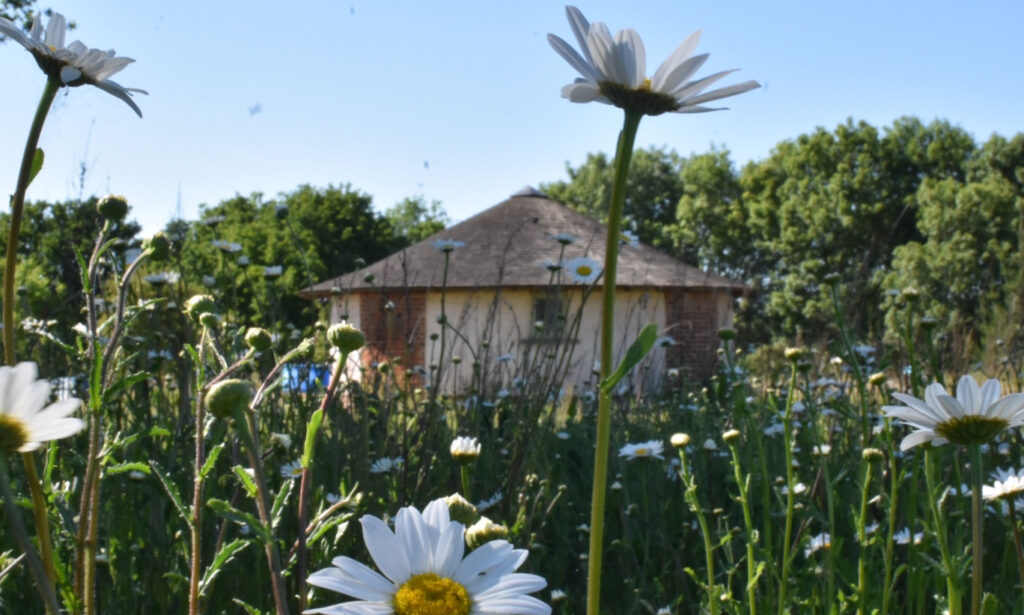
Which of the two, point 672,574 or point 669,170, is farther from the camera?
point 669,170

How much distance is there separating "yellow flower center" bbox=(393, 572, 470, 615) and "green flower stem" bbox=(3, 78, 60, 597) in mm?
313

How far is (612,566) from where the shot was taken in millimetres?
2543

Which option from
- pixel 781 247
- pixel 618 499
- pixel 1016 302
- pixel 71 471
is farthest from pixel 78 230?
pixel 781 247

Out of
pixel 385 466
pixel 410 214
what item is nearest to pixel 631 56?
pixel 385 466

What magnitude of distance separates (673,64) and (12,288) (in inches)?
23.5

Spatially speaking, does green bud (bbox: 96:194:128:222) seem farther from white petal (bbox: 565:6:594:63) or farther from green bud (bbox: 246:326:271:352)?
white petal (bbox: 565:6:594:63)

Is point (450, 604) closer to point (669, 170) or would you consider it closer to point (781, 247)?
point (781, 247)

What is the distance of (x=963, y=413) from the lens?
35.7 inches

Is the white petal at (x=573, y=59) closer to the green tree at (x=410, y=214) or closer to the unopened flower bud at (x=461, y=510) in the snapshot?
the unopened flower bud at (x=461, y=510)

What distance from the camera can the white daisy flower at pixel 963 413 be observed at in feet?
2.93

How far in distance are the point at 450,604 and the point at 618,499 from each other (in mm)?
2150

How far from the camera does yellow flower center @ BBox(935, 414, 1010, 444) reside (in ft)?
2.91

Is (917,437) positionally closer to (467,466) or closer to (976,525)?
(976,525)

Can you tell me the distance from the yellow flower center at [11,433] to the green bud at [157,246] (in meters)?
0.59
